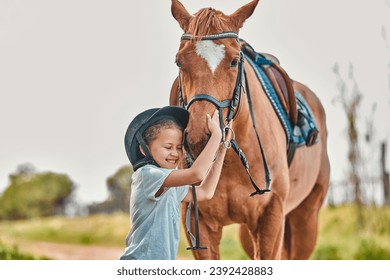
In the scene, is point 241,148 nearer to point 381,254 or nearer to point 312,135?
point 312,135

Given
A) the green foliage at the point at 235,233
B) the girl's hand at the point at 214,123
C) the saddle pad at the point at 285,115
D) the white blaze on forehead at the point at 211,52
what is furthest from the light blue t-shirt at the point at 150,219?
the green foliage at the point at 235,233

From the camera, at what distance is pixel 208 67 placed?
3402 mm

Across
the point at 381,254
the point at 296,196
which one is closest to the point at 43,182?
the point at 381,254

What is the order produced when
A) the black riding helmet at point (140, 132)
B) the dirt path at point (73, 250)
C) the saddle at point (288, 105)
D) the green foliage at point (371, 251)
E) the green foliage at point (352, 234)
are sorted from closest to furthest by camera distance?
the black riding helmet at point (140, 132) → the saddle at point (288, 105) → the green foliage at point (371, 251) → the green foliage at point (352, 234) → the dirt path at point (73, 250)

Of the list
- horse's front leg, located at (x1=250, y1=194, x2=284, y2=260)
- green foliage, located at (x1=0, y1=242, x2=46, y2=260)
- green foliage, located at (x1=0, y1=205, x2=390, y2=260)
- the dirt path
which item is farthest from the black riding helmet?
the dirt path

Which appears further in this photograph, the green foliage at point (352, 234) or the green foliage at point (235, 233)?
the green foliage at point (235, 233)

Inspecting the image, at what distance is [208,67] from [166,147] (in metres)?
0.57

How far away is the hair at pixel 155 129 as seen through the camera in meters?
3.06

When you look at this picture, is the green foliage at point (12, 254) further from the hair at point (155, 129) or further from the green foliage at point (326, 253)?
the hair at point (155, 129)

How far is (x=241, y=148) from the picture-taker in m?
4.09

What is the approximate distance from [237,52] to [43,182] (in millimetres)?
6901

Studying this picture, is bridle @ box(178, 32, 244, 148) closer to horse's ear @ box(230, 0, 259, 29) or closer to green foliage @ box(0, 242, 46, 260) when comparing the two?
horse's ear @ box(230, 0, 259, 29)

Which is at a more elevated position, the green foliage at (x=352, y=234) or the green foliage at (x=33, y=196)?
the green foliage at (x=33, y=196)

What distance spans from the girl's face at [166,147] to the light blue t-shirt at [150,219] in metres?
0.06
